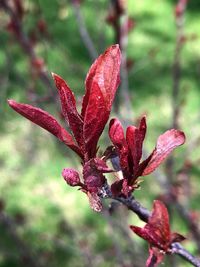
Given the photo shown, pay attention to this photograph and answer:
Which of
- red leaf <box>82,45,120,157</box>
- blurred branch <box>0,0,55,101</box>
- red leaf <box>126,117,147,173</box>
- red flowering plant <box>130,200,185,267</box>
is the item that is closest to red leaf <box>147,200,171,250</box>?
red flowering plant <box>130,200,185,267</box>

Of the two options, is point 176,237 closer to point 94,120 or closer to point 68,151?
point 94,120

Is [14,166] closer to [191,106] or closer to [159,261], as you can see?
[191,106]

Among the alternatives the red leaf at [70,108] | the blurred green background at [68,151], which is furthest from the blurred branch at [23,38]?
the red leaf at [70,108]

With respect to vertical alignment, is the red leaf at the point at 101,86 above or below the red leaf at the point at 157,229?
above

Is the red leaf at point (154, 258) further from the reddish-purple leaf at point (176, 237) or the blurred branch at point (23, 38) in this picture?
the blurred branch at point (23, 38)

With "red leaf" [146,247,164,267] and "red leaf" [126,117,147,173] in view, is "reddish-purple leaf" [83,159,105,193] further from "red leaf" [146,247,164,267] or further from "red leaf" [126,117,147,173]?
"red leaf" [146,247,164,267]

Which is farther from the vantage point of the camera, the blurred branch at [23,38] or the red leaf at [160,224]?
the blurred branch at [23,38]

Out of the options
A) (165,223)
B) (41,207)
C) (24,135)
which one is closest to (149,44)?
(24,135)
